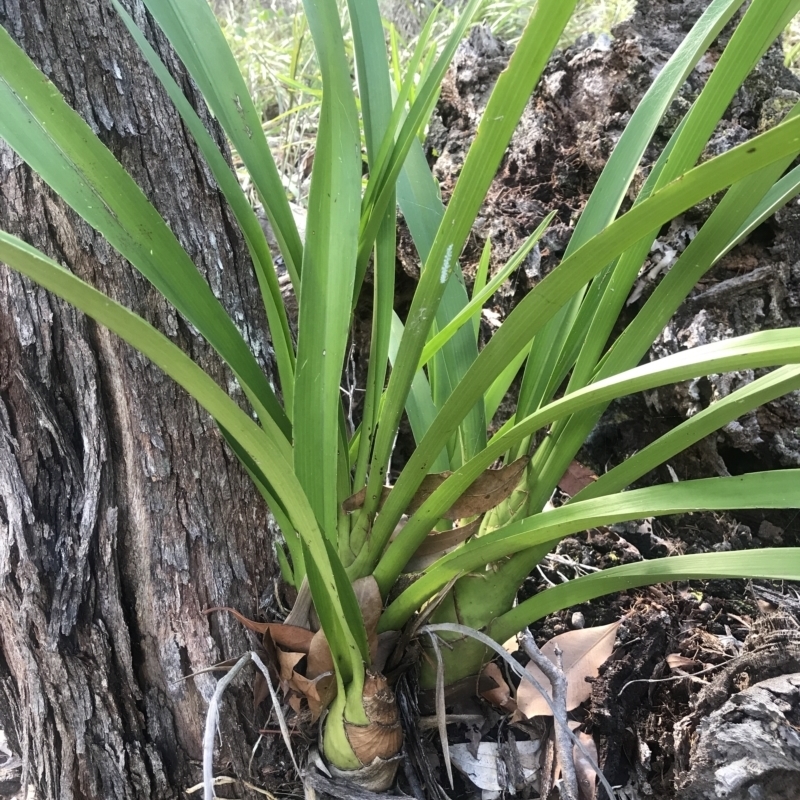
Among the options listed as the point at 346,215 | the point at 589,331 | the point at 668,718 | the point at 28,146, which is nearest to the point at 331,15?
the point at 346,215

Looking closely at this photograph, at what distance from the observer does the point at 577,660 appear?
77 cm

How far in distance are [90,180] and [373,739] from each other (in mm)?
582

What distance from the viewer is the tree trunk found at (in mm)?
599

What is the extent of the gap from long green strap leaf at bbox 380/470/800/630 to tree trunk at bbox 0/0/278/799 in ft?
1.00

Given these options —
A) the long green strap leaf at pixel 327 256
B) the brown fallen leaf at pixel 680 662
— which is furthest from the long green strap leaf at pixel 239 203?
the brown fallen leaf at pixel 680 662

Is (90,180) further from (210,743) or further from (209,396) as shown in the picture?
(210,743)

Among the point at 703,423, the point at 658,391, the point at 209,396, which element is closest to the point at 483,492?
the point at 703,423

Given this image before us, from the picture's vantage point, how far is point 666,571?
0.53 meters

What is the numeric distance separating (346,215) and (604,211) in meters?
0.32

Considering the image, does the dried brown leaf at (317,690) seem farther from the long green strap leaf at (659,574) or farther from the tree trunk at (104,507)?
the long green strap leaf at (659,574)

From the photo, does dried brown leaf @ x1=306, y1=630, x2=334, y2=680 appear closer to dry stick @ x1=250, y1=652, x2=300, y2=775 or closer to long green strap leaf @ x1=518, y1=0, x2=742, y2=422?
dry stick @ x1=250, y1=652, x2=300, y2=775

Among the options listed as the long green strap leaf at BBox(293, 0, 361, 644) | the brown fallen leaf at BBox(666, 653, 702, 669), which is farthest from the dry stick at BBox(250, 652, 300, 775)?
the brown fallen leaf at BBox(666, 653, 702, 669)

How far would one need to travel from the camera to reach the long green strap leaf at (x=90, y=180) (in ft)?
1.34

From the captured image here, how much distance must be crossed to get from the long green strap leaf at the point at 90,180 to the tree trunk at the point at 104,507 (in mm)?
137
